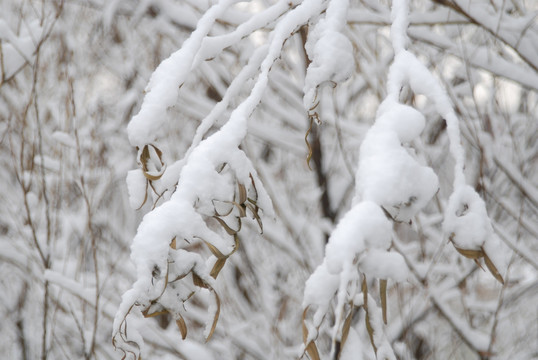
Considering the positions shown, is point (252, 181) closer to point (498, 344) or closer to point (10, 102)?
point (10, 102)

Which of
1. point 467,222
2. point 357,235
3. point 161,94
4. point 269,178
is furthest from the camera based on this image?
point 269,178

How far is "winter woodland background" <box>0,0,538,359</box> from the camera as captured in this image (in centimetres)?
82

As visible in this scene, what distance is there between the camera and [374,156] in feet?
2.40

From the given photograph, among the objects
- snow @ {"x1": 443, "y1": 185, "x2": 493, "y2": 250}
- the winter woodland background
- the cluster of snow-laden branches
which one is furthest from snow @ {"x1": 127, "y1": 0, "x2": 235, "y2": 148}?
snow @ {"x1": 443, "y1": 185, "x2": 493, "y2": 250}

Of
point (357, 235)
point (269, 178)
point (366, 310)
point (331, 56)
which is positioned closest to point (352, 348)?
point (366, 310)

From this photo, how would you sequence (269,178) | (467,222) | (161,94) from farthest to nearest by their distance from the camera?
1. (269,178)
2. (161,94)
3. (467,222)

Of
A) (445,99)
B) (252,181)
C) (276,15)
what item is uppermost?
(276,15)

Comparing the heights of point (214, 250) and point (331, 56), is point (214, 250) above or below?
below

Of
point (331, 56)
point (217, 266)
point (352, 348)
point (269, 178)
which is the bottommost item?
point (352, 348)

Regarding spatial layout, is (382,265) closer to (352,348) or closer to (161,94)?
(352,348)

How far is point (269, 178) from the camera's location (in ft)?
10.2

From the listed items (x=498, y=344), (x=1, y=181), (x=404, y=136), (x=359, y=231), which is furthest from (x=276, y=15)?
(x=1, y=181)

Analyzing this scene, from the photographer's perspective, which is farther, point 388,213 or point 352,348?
point 352,348

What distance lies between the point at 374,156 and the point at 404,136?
2.6 inches
